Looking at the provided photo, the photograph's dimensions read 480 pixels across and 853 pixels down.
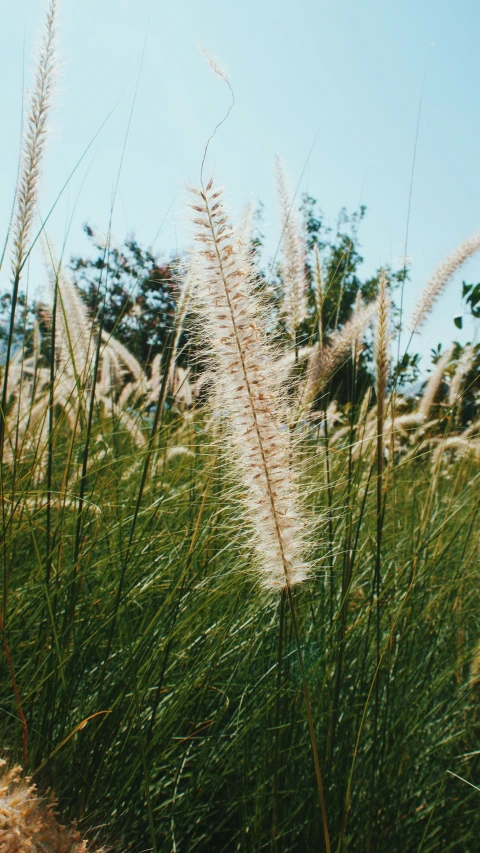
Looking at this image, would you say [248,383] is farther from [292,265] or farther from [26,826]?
[292,265]

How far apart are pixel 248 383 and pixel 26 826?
27.0 inches

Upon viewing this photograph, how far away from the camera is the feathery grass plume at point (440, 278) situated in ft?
5.81

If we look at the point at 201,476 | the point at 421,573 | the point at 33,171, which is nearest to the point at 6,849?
the point at 33,171

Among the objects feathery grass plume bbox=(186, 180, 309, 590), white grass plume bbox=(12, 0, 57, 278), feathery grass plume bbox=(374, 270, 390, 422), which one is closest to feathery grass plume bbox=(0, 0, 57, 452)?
white grass plume bbox=(12, 0, 57, 278)

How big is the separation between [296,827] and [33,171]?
1.55 m

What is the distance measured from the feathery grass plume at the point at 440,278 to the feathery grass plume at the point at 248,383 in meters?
0.83

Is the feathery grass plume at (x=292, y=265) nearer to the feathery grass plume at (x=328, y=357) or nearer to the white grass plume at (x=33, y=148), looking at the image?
the feathery grass plume at (x=328, y=357)

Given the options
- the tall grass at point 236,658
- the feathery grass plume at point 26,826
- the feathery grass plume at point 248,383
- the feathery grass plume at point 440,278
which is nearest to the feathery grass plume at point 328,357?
the tall grass at point 236,658

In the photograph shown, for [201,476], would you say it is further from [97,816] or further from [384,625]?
[97,816]

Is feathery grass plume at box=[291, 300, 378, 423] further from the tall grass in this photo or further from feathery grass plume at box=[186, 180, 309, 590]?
feathery grass plume at box=[186, 180, 309, 590]

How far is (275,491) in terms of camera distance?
1.05 metres

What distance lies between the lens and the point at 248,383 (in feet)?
3.36

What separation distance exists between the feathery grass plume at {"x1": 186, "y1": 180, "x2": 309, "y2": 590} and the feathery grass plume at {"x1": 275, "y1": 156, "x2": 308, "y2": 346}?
61cm

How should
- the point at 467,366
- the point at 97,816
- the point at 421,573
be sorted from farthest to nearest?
the point at 467,366, the point at 421,573, the point at 97,816
